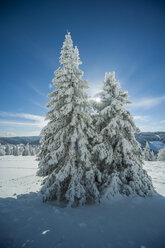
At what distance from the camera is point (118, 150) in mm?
8750

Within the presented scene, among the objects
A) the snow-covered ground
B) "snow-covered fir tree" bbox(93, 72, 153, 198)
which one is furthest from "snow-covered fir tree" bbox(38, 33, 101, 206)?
"snow-covered fir tree" bbox(93, 72, 153, 198)

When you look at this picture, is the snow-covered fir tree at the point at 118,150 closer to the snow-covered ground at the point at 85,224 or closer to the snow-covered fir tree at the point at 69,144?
the snow-covered ground at the point at 85,224

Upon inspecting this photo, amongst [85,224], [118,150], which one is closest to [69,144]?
[118,150]

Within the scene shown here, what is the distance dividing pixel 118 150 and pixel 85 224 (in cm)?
493

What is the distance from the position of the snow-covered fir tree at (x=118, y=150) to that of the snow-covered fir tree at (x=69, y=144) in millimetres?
1035

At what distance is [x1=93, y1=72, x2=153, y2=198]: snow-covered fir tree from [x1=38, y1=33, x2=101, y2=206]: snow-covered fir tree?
40.8 inches

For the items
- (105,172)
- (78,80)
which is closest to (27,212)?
(105,172)

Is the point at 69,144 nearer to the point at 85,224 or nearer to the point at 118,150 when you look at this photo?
the point at 118,150

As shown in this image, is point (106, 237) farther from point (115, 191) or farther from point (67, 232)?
point (115, 191)

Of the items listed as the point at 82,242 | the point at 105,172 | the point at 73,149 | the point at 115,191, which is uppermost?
the point at 73,149

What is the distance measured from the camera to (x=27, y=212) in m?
6.62

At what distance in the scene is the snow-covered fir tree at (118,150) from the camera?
8102 mm

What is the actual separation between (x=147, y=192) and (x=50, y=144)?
7.73m

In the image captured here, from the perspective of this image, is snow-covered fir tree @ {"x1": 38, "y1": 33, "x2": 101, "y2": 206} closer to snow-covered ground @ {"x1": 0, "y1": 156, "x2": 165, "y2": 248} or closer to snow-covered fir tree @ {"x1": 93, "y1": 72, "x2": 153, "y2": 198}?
snow-covered ground @ {"x1": 0, "y1": 156, "x2": 165, "y2": 248}
